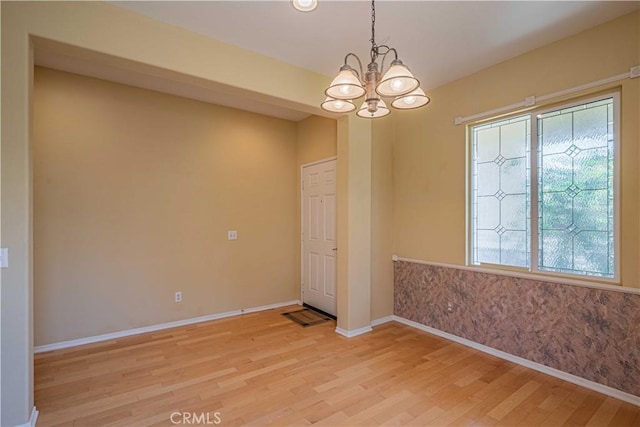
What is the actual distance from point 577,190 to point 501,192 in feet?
2.07

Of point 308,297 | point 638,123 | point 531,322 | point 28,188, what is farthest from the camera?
point 308,297

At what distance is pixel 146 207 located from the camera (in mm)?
3703

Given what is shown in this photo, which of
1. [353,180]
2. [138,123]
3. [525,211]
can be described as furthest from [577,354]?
[138,123]

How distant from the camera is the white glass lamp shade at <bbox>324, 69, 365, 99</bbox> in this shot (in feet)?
5.81

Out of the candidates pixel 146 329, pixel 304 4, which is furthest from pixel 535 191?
pixel 146 329

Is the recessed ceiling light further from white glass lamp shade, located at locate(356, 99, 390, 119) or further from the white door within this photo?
the white door

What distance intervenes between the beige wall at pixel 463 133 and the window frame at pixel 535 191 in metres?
0.05

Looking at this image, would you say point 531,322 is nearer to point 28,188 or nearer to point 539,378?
point 539,378

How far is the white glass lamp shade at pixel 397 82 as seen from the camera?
1691mm

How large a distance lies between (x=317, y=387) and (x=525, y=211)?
2.52m

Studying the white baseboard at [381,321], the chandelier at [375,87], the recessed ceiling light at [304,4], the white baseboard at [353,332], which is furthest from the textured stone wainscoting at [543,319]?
the recessed ceiling light at [304,4]

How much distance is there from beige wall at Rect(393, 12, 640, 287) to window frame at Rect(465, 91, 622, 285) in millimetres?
48

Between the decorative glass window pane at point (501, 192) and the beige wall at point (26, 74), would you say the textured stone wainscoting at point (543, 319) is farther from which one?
the beige wall at point (26, 74)

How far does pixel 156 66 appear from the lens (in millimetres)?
2445
